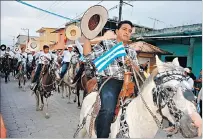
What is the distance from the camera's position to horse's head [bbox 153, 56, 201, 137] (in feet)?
8.86

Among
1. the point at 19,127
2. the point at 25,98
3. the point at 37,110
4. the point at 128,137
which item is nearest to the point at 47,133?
the point at 19,127

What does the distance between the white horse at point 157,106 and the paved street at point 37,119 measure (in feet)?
11.3

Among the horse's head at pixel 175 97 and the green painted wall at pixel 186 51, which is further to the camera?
the green painted wall at pixel 186 51

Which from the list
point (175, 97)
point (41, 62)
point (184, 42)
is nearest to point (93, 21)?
point (175, 97)

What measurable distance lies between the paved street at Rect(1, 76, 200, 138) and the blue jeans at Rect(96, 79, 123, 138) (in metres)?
3.10

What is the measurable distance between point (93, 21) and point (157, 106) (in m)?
1.71

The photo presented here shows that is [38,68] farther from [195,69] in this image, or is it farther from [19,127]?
[195,69]

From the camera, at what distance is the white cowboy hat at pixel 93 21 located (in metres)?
4.01

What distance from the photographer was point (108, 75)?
154 inches

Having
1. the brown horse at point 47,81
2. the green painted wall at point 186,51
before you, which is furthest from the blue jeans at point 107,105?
the green painted wall at point 186,51

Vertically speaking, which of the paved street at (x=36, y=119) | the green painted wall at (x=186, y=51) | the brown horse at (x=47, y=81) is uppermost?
the green painted wall at (x=186, y=51)

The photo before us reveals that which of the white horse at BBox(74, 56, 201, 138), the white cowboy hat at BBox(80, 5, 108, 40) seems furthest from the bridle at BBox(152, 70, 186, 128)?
the white cowboy hat at BBox(80, 5, 108, 40)

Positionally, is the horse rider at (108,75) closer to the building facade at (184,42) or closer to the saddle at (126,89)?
the saddle at (126,89)

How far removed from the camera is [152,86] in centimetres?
316
